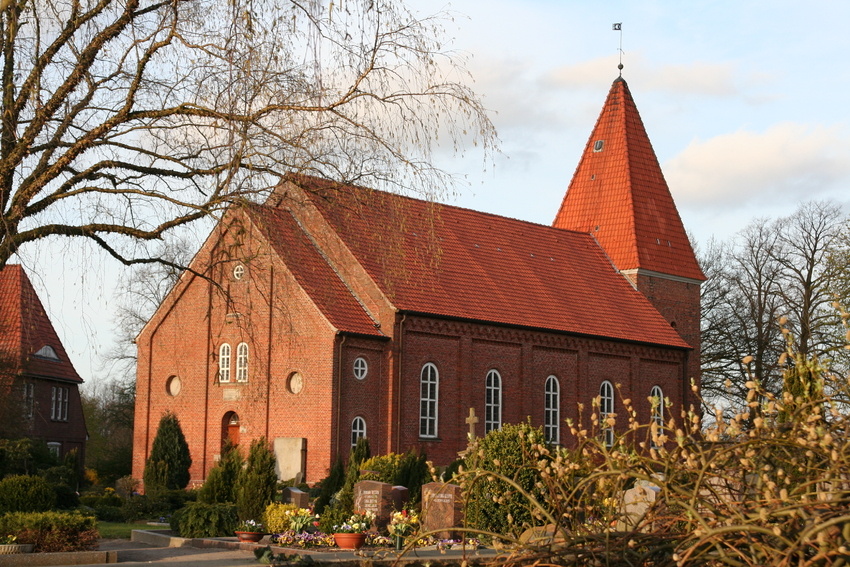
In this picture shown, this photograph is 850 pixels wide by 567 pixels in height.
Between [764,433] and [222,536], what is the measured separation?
15.1 meters

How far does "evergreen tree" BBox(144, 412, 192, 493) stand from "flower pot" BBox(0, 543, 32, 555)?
16960mm

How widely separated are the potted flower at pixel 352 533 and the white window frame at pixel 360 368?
11.9m

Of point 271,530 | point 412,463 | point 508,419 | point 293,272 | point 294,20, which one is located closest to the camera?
point 294,20

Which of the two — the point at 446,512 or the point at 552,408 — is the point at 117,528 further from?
the point at 552,408

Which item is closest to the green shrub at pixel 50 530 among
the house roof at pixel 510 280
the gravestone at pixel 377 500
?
the gravestone at pixel 377 500

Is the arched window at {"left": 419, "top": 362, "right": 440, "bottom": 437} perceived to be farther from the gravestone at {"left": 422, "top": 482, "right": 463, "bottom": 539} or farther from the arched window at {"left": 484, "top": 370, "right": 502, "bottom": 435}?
the gravestone at {"left": 422, "top": 482, "right": 463, "bottom": 539}

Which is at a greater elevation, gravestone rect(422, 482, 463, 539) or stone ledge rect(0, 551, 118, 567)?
gravestone rect(422, 482, 463, 539)

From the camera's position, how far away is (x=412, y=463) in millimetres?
25406

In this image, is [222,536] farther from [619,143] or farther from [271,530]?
[619,143]

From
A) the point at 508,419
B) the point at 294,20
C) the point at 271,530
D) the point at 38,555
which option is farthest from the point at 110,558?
the point at 508,419

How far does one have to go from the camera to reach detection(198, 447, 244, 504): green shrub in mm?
24141

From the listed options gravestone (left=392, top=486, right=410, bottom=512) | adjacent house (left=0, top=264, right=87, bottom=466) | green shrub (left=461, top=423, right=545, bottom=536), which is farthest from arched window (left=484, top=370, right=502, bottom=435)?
adjacent house (left=0, top=264, right=87, bottom=466)

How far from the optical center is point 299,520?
59.6 feet

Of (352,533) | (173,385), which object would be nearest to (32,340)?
(173,385)
